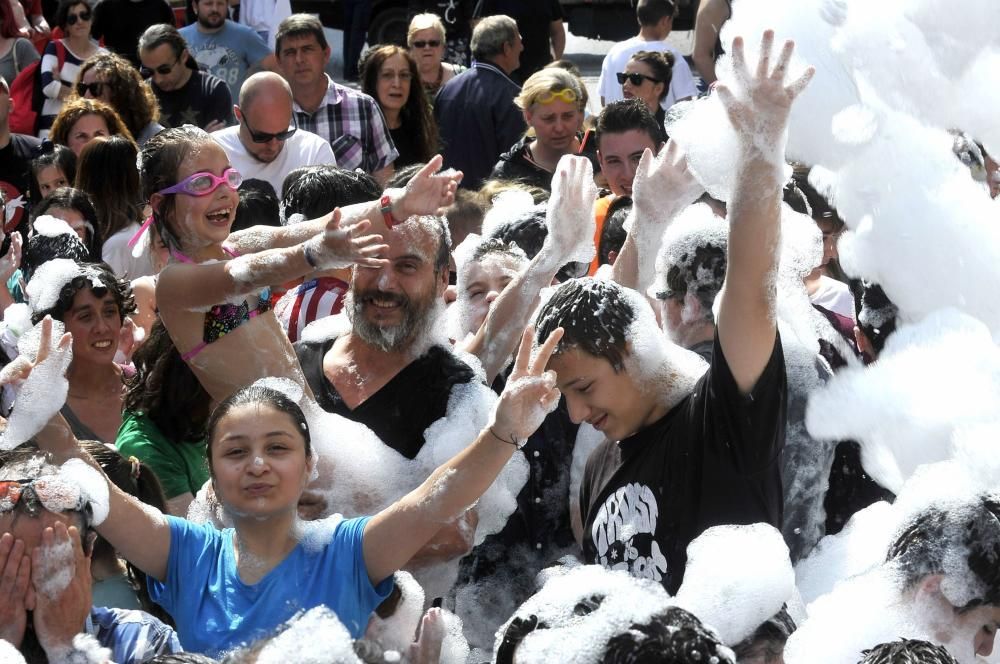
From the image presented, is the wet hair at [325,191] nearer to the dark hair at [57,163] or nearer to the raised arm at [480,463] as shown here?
the raised arm at [480,463]

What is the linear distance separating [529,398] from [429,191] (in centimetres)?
90

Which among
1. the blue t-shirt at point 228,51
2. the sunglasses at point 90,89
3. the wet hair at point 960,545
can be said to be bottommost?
the blue t-shirt at point 228,51

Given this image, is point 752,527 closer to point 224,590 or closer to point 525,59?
point 224,590

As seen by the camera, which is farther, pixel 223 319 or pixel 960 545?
pixel 223 319

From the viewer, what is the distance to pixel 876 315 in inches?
139

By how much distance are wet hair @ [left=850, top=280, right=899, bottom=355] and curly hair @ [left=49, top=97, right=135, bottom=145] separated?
148 inches

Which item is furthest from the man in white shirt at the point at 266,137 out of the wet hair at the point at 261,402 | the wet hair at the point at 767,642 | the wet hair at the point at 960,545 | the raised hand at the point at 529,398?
the wet hair at the point at 960,545

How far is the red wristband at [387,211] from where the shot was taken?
3.62 meters

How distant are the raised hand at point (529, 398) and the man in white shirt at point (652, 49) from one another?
4.73m

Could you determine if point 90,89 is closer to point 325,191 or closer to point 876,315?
point 325,191

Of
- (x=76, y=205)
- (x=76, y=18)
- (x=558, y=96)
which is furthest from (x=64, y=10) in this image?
(x=558, y=96)

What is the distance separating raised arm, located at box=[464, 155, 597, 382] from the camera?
12.4 feet

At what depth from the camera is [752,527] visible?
8.86 feet

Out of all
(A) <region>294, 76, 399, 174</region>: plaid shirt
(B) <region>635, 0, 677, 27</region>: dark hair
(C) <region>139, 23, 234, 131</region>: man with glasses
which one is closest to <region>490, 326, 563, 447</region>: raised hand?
(A) <region>294, 76, 399, 174</region>: plaid shirt
